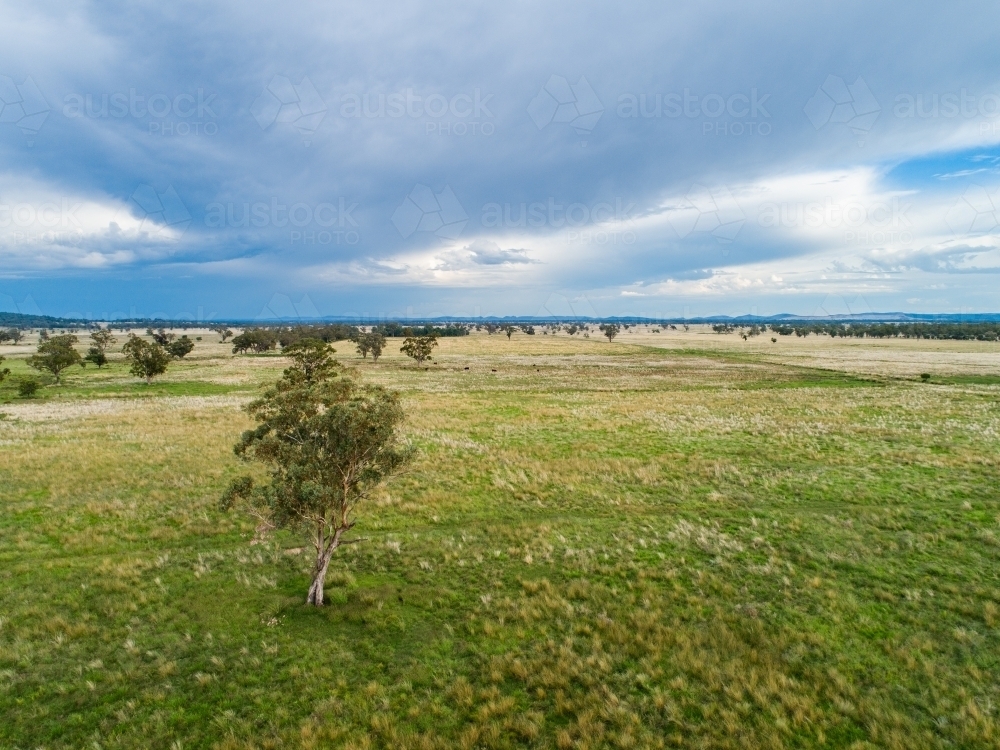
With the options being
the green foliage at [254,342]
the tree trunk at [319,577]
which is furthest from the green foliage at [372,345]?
the tree trunk at [319,577]

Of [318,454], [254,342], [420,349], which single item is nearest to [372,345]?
[420,349]

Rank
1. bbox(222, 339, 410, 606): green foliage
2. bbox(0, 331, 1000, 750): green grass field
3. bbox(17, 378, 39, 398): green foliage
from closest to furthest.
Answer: bbox(0, 331, 1000, 750): green grass field < bbox(222, 339, 410, 606): green foliage < bbox(17, 378, 39, 398): green foliage

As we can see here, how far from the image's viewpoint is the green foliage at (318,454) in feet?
40.7

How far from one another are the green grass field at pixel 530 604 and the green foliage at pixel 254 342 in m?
93.6

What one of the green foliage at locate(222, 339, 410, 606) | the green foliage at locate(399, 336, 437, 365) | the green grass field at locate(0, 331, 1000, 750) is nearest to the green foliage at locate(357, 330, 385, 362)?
the green foliage at locate(399, 336, 437, 365)

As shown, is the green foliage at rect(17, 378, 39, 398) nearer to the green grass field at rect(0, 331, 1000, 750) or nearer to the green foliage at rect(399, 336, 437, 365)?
the green grass field at rect(0, 331, 1000, 750)

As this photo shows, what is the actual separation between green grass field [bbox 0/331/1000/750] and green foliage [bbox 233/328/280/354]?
307ft

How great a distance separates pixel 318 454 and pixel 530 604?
710 centimetres

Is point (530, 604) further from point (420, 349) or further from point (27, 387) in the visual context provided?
point (420, 349)

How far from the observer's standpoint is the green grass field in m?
9.17

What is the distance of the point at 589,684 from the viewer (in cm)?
1010

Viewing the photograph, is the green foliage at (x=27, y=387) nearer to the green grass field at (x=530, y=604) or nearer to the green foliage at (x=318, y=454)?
the green grass field at (x=530, y=604)

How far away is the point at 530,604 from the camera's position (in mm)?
13102

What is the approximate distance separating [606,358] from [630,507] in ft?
277
